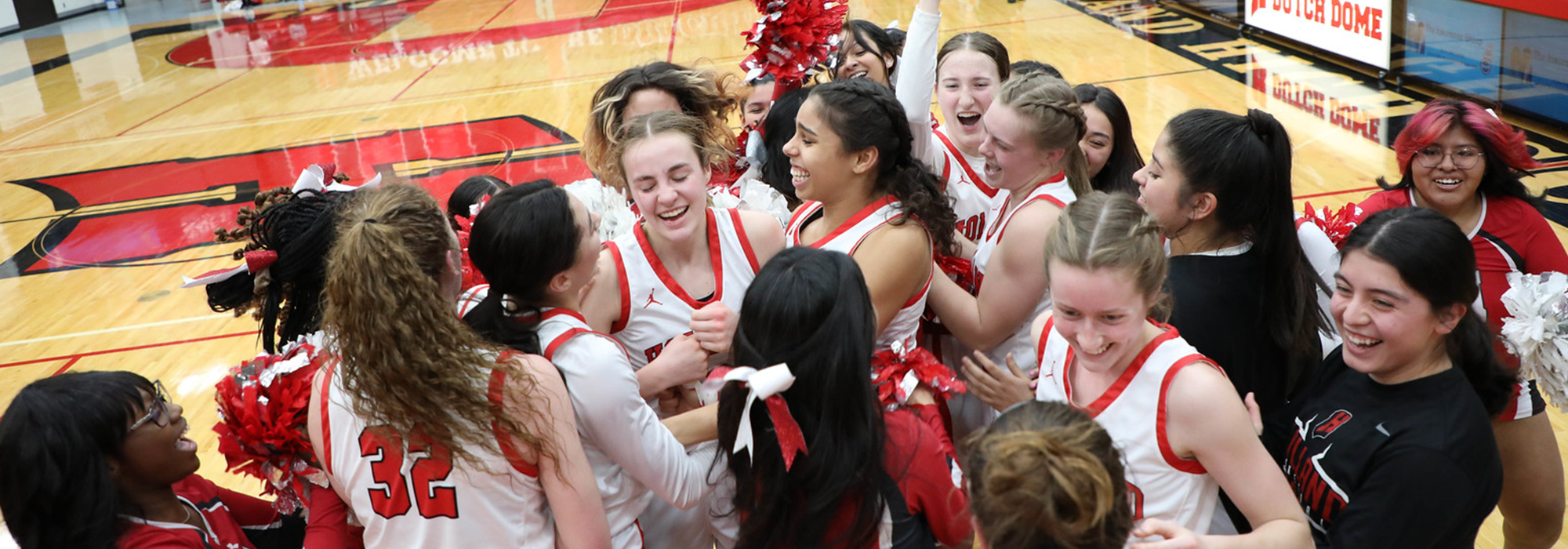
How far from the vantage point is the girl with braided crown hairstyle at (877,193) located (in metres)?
2.25

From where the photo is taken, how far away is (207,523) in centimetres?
200

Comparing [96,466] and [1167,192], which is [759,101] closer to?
[1167,192]

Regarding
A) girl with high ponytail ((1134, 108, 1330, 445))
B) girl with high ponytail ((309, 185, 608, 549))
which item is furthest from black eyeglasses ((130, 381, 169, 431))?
girl with high ponytail ((1134, 108, 1330, 445))

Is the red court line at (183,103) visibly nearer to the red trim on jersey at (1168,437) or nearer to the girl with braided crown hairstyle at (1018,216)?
the girl with braided crown hairstyle at (1018,216)

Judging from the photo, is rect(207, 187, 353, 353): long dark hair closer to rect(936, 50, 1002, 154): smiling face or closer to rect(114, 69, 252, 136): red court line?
rect(936, 50, 1002, 154): smiling face

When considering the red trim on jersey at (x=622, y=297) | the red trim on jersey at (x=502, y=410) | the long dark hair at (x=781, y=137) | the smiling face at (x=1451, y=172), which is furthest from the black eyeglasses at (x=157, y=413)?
the smiling face at (x=1451, y=172)

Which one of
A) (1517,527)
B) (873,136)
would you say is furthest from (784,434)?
(1517,527)

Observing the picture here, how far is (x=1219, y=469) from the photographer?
1.59m

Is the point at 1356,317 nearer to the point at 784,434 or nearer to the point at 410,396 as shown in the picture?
the point at 784,434

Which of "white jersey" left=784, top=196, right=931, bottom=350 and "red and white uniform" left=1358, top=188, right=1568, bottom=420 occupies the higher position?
"white jersey" left=784, top=196, right=931, bottom=350

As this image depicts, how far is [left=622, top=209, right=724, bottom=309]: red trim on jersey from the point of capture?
2326 millimetres

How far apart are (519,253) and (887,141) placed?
3.02 feet

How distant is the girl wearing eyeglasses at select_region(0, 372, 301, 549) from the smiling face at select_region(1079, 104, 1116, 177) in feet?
7.93

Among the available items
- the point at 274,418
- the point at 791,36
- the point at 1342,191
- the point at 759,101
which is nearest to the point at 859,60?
the point at 759,101
